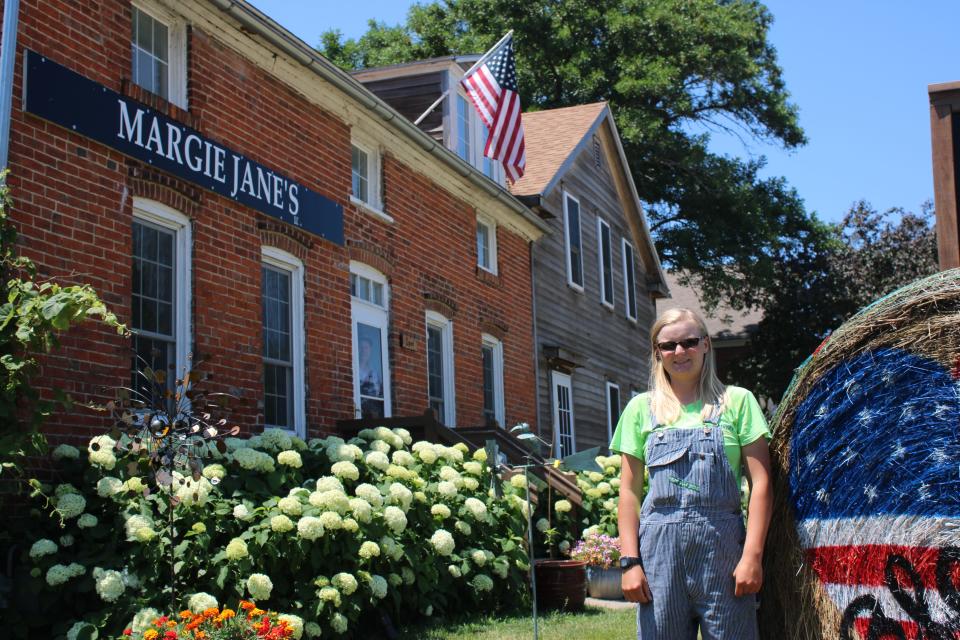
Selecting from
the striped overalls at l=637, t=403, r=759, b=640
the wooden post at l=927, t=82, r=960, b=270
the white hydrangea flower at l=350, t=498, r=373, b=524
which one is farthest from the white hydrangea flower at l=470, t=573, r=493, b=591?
the striped overalls at l=637, t=403, r=759, b=640

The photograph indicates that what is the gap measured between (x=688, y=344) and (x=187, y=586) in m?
3.50

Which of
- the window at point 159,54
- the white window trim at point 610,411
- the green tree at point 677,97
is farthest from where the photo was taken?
the green tree at point 677,97

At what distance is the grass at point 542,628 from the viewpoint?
664cm

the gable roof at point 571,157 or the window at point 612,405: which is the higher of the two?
the gable roof at point 571,157

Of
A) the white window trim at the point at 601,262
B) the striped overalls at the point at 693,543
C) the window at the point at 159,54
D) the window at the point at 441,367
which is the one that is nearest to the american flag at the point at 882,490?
the striped overalls at the point at 693,543

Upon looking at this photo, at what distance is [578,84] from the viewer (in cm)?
2661

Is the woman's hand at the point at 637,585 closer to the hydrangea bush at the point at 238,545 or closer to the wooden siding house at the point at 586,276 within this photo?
the hydrangea bush at the point at 238,545

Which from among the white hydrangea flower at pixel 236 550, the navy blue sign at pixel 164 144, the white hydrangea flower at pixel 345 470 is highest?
the navy blue sign at pixel 164 144

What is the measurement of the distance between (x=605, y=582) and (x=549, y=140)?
1078 cm

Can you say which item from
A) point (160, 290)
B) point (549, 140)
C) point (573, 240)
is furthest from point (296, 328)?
point (549, 140)

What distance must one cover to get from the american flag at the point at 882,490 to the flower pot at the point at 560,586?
14.1 feet

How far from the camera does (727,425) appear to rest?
11.6ft

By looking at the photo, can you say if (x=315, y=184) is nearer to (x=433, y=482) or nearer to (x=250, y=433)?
(x=250, y=433)

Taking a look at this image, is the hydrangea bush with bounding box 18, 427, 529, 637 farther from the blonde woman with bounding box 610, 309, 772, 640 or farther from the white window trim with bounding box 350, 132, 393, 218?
the white window trim with bounding box 350, 132, 393, 218
